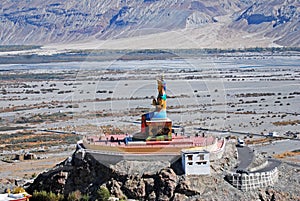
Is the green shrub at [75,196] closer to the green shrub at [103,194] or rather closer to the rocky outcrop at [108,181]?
the rocky outcrop at [108,181]

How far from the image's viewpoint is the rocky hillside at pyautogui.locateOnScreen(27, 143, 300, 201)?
25.9 metres

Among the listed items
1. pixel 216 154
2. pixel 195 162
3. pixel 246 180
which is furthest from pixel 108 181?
pixel 246 180

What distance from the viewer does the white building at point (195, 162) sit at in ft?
86.6

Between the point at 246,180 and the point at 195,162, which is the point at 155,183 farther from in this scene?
the point at 246,180

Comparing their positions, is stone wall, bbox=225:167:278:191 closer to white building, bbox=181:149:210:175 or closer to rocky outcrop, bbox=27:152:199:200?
white building, bbox=181:149:210:175

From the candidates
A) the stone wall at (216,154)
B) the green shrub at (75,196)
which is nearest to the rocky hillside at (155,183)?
the stone wall at (216,154)

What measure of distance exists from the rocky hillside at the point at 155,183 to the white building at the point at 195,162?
260 millimetres

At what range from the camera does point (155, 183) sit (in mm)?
26344

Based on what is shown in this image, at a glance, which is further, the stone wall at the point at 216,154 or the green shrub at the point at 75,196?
the stone wall at the point at 216,154

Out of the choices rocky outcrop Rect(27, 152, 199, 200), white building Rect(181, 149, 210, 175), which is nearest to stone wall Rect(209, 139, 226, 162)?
white building Rect(181, 149, 210, 175)

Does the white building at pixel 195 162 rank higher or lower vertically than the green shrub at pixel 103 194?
higher

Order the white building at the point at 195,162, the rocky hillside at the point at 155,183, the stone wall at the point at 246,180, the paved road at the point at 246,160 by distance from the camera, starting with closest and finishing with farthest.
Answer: the rocky hillside at the point at 155,183 < the white building at the point at 195,162 < the stone wall at the point at 246,180 < the paved road at the point at 246,160

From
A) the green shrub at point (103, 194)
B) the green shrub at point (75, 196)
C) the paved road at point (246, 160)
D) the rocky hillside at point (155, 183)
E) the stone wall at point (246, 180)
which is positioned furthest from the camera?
the paved road at point (246, 160)

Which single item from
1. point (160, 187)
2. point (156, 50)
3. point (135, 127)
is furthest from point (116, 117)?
point (156, 50)
